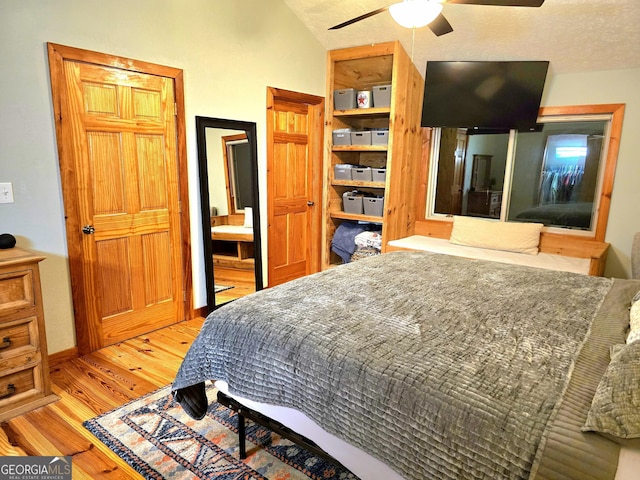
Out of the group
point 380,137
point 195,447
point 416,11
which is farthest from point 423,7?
point 195,447

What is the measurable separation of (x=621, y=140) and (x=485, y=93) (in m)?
1.20

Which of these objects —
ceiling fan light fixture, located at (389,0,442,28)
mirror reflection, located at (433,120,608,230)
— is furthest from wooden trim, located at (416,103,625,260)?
ceiling fan light fixture, located at (389,0,442,28)

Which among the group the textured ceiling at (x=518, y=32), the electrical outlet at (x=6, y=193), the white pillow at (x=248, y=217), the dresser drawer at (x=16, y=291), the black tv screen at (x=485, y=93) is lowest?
the dresser drawer at (x=16, y=291)

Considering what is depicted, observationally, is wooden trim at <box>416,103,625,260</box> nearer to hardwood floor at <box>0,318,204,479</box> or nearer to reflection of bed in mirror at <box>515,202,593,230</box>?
reflection of bed in mirror at <box>515,202,593,230</box>

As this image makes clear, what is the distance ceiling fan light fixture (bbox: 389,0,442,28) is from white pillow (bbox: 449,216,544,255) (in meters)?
2.23

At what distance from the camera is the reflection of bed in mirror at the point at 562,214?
12.3 feet

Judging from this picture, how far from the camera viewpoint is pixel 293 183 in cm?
423

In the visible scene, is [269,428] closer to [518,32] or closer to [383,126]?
[518,32]

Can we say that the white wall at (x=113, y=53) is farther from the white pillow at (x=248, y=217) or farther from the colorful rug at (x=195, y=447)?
the colorful rug at (x=195, y=447)

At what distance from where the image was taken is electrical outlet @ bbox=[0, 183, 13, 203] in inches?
90.7

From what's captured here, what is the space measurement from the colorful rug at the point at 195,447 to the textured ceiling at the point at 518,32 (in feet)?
10.9

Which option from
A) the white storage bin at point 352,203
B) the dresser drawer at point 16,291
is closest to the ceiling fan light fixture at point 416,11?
the white storage bin at point 352,203

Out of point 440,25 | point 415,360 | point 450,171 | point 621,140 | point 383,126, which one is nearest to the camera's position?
point 415,360

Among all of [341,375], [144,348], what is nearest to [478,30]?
[341,375]
